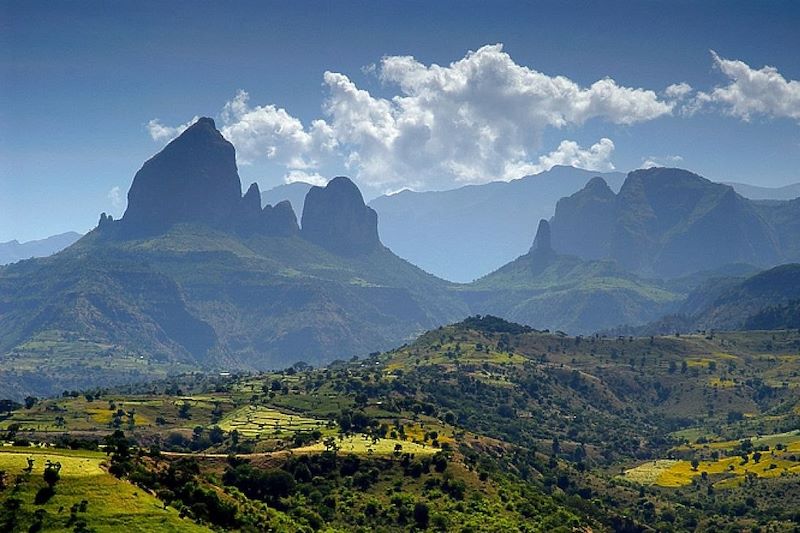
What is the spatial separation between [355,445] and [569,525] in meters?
49.9

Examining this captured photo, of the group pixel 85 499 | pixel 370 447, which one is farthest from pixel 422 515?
pixel 85 499

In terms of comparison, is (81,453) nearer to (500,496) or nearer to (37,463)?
(37,463)

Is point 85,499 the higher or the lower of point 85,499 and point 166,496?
the higher

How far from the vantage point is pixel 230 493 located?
11344 centimetres

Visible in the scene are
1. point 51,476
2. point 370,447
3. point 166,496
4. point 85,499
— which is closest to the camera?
point 85,499

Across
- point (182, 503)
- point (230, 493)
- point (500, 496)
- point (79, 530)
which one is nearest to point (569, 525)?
point (500, 496)

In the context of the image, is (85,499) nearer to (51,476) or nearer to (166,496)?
(51,476)

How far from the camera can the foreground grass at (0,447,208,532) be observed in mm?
81062

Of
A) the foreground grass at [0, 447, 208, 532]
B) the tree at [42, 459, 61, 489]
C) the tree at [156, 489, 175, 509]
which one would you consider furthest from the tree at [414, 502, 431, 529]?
the tree at [42, 459, 61, 489]

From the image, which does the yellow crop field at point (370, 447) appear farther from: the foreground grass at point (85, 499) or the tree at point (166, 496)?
the foreground grass at point (85, 499)

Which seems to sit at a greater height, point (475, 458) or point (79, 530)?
point (79, 530)

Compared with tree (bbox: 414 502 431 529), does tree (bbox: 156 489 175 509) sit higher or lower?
higher

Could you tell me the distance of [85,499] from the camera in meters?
85.1

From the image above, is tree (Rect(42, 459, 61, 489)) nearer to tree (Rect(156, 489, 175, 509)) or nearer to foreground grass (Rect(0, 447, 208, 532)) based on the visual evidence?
foreground grass (Rect(0, 447, 208, 532))
